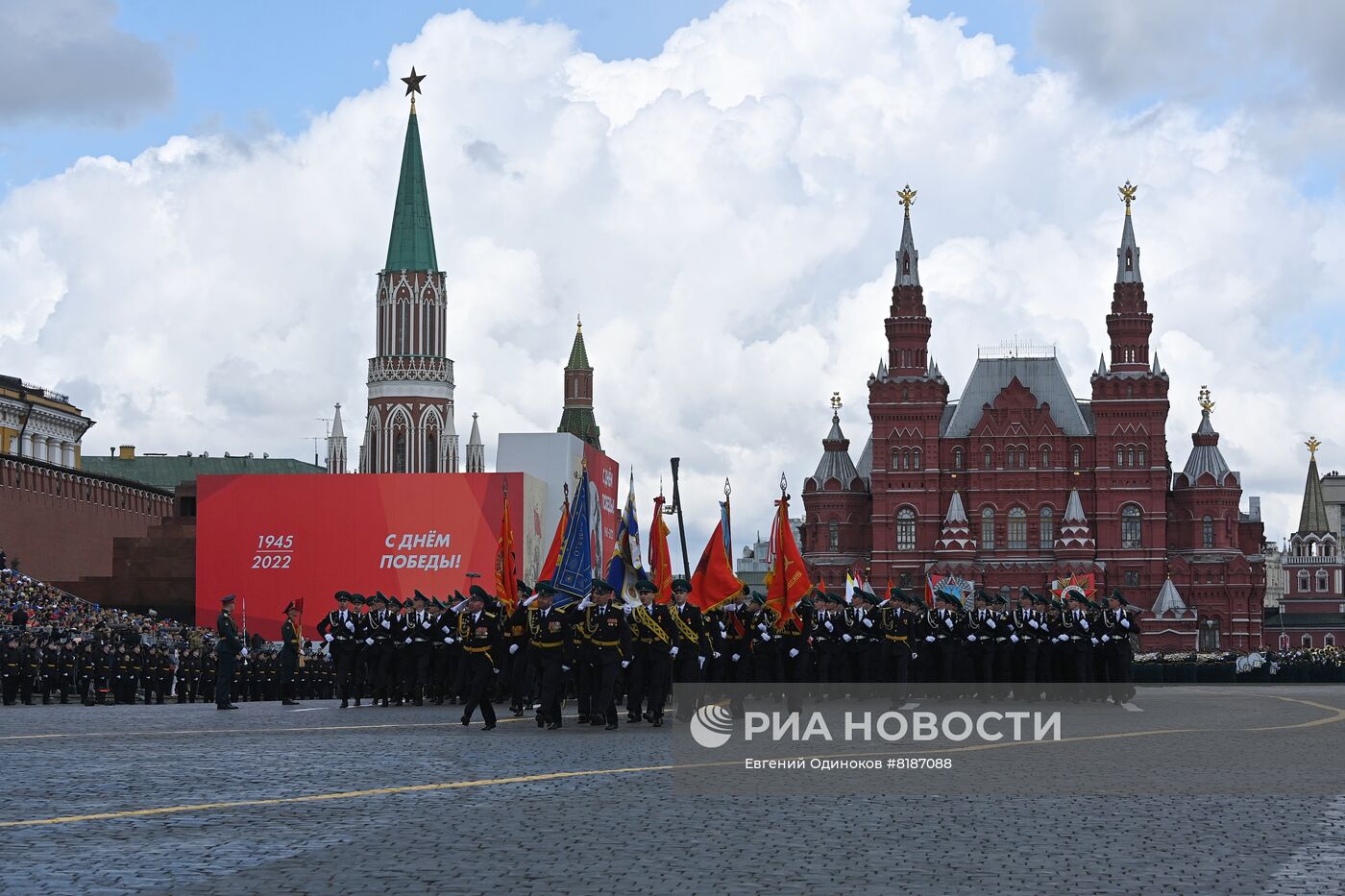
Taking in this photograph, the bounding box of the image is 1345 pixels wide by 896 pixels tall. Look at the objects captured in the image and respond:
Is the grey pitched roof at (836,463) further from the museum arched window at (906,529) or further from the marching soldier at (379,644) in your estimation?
the marching soldier at (379,644)

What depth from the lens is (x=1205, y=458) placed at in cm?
9975

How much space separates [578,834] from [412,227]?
364 ft

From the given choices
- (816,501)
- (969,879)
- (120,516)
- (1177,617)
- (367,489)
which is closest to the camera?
(969,879)

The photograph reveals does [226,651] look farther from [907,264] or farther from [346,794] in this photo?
[907,264]

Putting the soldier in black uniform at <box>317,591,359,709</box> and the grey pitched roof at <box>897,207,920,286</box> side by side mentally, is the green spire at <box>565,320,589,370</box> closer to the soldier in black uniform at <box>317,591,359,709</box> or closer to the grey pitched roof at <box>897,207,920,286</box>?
the grey pitched roof at <box>897,207,920,286</box>

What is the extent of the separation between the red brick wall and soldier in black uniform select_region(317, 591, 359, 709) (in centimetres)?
3546

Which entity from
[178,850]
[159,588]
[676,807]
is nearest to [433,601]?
[676,807]

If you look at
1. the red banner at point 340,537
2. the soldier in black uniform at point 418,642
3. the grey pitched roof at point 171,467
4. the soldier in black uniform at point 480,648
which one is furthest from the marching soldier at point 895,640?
the grey pitched roof at point 171,467

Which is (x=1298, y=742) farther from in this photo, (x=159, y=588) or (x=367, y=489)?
(x=159, y=588)

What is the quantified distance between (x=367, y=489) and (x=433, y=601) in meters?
40.7

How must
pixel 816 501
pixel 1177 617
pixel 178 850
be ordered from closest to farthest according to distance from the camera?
1. pixel 178 850
2. pixel 1177 617
3. pixel 816 501

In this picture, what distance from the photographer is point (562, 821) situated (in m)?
11.3

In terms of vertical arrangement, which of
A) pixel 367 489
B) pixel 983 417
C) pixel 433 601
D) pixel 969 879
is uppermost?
pixel 983 417

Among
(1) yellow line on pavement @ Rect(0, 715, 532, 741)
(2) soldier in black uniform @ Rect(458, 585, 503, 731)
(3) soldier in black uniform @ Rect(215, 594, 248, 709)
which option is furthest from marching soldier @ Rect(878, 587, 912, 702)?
(3) soldier in black uniform @ Rect(215, 594, 248, 709)
